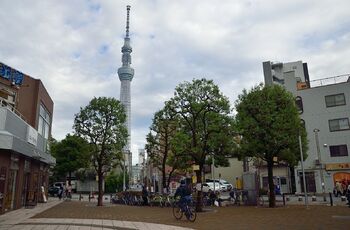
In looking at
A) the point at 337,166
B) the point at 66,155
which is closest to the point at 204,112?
the point at 337,166

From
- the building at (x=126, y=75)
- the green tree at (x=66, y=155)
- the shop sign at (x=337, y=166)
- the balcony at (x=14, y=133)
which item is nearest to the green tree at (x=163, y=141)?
the balcony at (x=14, y=133)

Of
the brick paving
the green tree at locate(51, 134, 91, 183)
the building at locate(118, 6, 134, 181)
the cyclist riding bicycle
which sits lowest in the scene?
the brick paving

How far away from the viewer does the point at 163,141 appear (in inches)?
1291

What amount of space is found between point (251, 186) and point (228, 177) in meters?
32.2

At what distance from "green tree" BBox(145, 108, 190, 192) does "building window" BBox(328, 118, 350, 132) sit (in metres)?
19.9

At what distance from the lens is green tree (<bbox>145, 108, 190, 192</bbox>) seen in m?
30.3

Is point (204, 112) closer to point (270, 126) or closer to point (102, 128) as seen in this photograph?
point (270, 126)

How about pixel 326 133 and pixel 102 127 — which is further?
pixel 326 133

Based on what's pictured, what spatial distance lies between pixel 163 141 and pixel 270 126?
13.8 metres

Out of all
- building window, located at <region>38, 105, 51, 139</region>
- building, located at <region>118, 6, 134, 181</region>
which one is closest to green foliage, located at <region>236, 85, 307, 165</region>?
building window, located at <region>38, 105, 51, 139</region>

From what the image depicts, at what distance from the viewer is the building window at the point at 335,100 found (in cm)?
3869

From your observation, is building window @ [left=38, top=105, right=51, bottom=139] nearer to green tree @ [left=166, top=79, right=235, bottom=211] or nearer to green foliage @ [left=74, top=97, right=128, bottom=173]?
green foliage @ [left=74, top=97, right=128, bottom=173]

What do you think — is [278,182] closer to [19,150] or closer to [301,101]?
[301,101]

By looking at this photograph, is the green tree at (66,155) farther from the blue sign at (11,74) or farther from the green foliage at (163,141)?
the blue sign at (11,74)
